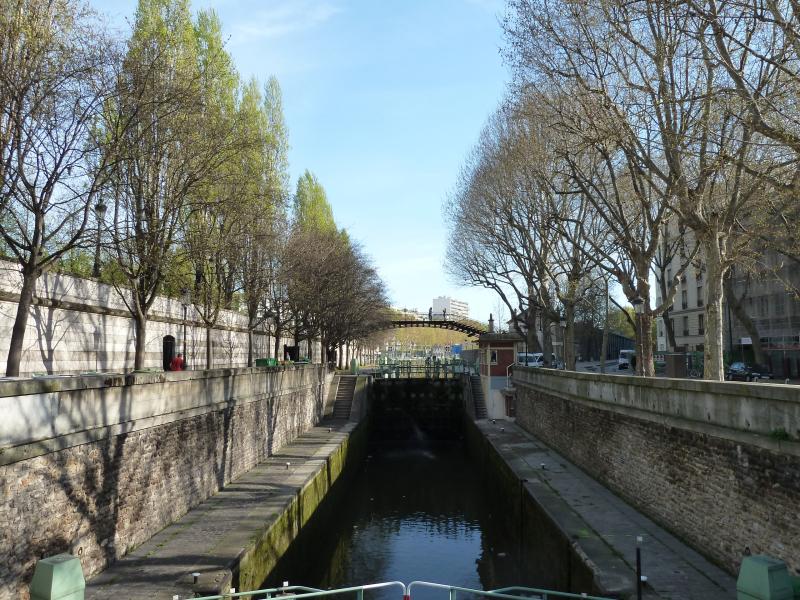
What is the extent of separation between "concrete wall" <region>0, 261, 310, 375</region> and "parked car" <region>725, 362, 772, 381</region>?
100 ft

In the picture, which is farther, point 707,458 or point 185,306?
point 185,306

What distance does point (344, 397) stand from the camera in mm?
40062

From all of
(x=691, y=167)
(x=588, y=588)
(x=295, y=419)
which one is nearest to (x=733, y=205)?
(x=691, y=167)

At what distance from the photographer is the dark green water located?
15.8 m

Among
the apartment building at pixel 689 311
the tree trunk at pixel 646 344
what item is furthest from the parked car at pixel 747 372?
the tree trunk at pixel 646 344

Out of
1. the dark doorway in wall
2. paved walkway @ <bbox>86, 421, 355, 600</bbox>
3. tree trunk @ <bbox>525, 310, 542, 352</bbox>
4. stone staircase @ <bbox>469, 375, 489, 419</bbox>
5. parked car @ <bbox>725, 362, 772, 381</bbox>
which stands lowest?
paved walkway @ <bbox>86, 421, 355, 600</bbox>

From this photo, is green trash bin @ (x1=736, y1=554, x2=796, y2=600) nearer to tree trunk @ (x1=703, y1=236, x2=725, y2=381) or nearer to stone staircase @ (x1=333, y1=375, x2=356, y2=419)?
tree trunk @ (x1=703, y1=236, x2=725, y2=381)

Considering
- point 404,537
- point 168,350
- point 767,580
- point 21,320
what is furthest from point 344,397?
point 767,580

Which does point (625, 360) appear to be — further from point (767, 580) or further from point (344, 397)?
point (767, 580)

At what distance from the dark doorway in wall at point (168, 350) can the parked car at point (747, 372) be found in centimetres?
3050

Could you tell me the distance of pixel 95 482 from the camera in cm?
1115

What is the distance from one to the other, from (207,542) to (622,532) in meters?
7.76

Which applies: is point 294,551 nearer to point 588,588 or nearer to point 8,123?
point 588,588

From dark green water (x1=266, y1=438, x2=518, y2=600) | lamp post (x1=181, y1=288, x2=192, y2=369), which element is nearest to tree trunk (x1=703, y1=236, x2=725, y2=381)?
dark green water (x1=266, y1=438, x2=518, y2=600)
